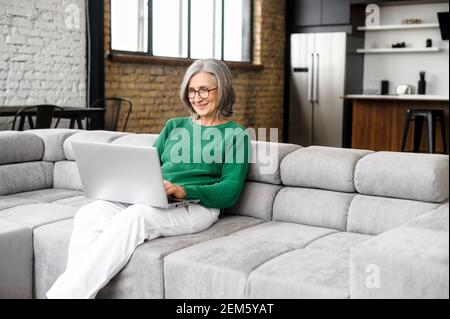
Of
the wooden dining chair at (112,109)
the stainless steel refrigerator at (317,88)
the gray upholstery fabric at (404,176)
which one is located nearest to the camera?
the gray upholstery fabric at (404,176)

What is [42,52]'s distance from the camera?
5629 mm

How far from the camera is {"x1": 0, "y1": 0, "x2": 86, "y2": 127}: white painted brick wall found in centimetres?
533

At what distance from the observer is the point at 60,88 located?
5.82 metres

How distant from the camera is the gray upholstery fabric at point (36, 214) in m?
2.65

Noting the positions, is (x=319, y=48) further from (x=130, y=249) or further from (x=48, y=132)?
(x=130, y=249)

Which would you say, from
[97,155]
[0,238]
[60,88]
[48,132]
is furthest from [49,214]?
[60,88]

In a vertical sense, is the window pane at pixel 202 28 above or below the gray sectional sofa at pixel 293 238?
above

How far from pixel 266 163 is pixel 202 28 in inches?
203

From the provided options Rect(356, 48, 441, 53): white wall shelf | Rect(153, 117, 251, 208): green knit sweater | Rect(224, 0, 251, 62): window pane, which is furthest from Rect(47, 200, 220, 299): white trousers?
Rect(356, 48, 441, 53): white wall shelf

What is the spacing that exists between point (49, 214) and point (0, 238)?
380mm

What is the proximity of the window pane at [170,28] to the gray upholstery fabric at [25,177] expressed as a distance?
3569 millimetres

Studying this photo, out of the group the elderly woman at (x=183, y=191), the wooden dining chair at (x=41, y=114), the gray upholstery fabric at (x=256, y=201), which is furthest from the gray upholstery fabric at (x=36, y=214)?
the wooden dining chair at (x=41, y=114)

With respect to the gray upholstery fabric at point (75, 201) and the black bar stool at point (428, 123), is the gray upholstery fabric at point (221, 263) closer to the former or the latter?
the gray upholstery fabric at point (75, 201)

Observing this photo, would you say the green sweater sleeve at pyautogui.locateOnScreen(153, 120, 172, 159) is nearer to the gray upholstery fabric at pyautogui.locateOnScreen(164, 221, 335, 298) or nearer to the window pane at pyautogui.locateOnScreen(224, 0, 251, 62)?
the gray upholstery fabric at pyautogui.locateOnScreen(164, 221, 335, 298)
